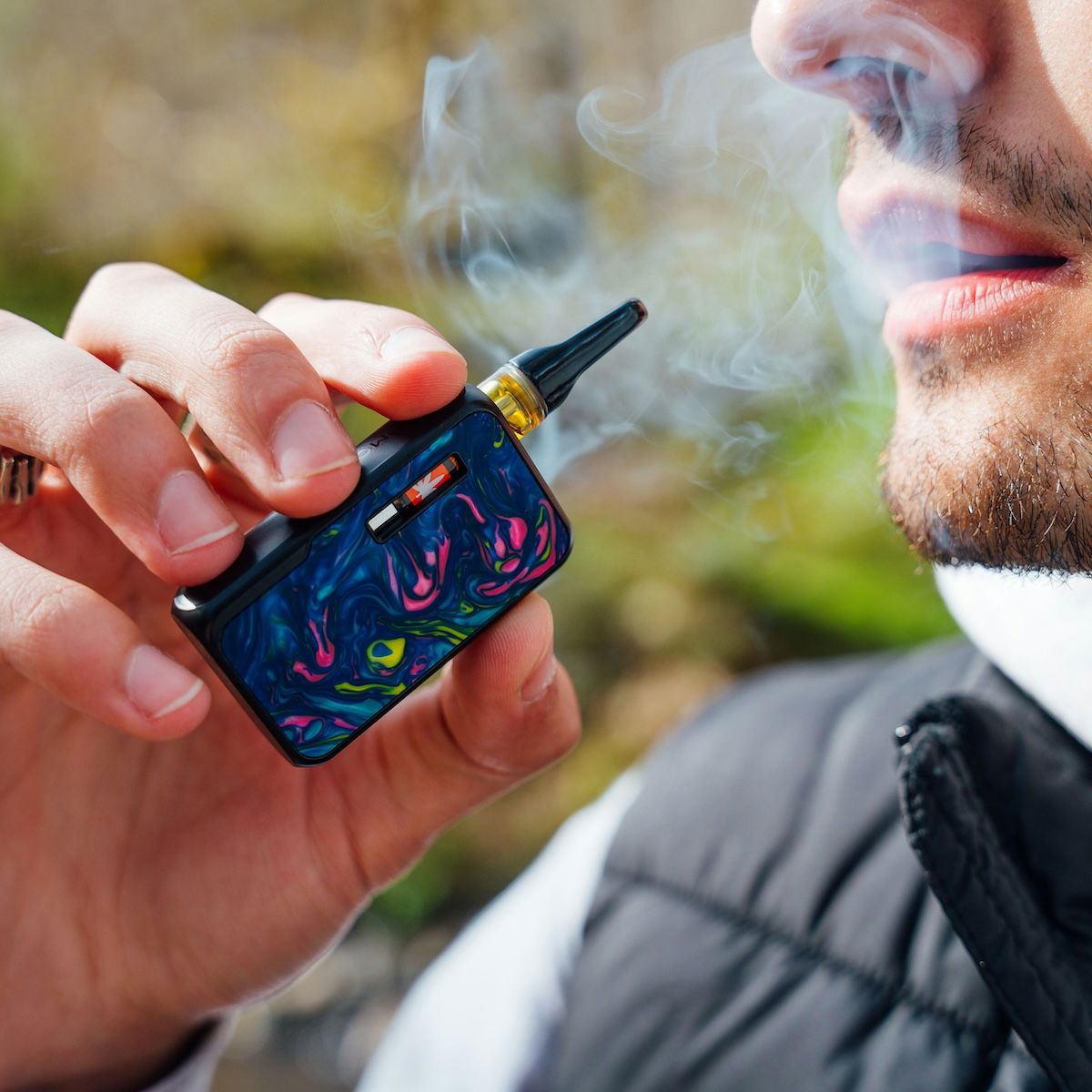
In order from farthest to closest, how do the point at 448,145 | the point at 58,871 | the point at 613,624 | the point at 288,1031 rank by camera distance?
the point at 613,624 → the point at 288,1031 → the point at 448,145 → the point at 58,871

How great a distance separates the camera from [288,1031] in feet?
9.62

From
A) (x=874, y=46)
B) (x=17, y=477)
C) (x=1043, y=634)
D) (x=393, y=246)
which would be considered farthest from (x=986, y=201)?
(x=393, y=246)

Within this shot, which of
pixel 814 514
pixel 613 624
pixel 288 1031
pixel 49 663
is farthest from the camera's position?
pixel 613 624

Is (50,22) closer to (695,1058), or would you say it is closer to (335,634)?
(335,634)

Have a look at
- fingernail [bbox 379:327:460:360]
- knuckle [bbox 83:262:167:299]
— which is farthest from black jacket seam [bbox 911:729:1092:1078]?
knuckle [bbox 83:262:167:299]

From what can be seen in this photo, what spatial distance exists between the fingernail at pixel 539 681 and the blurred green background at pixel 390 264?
2.10m

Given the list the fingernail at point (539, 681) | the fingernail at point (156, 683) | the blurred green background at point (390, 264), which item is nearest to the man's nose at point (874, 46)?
the fingernail at point (539, 681)

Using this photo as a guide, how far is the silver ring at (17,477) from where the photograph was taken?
95 cm

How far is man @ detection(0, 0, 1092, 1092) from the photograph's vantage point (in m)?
0.79

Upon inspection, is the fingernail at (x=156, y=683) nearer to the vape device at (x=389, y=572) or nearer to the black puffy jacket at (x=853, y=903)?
the vape device at (x=389, y=572)

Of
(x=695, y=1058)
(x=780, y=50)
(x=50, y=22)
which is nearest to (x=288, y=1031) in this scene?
(x=695, y=1058)

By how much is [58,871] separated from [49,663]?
0.39m

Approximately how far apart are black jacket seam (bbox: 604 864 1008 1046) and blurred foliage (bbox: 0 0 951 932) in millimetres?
2000

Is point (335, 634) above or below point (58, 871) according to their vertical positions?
above
